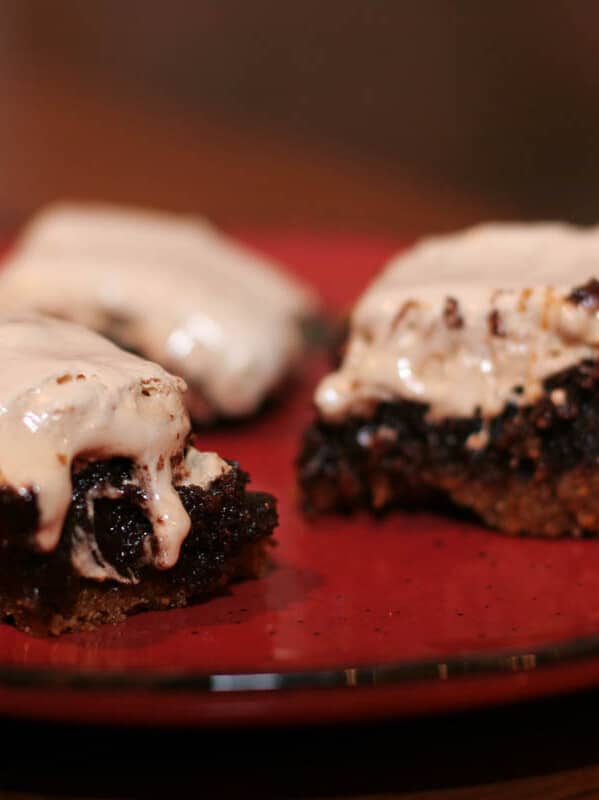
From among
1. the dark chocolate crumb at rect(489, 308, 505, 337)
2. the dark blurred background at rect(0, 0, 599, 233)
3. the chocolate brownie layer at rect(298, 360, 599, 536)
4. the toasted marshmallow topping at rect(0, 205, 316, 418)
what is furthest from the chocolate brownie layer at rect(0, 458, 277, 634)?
the dark blurred background at rect(0, 0, 599, 233)

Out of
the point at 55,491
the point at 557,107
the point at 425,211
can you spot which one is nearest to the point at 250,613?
the point at 55,491

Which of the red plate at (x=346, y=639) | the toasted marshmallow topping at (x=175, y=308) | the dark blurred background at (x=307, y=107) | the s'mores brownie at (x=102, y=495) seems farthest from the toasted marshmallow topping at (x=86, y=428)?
the dark blurred background at (x=307, y=107)

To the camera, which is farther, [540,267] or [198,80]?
[198,80]

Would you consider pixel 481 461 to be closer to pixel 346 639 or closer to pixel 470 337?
pixel 470 337

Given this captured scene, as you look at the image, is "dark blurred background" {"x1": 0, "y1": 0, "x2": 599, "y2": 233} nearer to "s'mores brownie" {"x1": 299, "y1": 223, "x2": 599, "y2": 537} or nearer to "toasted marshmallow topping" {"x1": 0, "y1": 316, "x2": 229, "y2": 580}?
"s'mores brownie" {"x1": 299, "y1": 223, "x2": 599, "y2": 537}

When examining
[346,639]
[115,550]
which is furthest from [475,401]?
[115,550]

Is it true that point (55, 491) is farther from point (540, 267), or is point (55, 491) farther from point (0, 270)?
point (0, 270)
